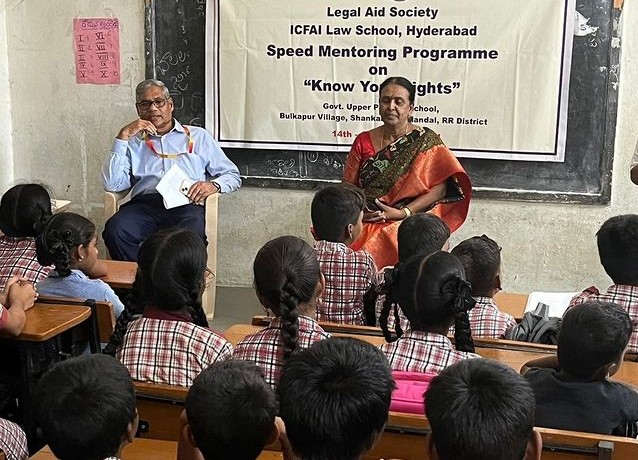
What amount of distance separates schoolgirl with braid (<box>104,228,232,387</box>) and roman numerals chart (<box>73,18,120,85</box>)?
3.13 meters

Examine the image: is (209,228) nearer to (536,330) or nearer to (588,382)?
(536,330)

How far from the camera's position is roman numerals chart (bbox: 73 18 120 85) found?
5.30 metres

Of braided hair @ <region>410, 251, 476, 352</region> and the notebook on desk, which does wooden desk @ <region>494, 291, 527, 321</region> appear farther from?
braided hair @ <region>410, 251, 476, 352</region>

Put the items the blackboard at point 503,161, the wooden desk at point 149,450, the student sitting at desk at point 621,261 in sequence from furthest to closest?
the blackboard at point 503,161, the student sitting at desk at point 621,261, the wooden desk at point 149,450

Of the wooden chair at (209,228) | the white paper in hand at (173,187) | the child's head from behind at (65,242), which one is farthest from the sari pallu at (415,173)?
the child's head from behind at (65,242)

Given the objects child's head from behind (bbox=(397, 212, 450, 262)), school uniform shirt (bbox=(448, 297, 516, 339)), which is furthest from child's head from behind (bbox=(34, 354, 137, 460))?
child's head from behind (bbox=(397, 212, 450, 262))

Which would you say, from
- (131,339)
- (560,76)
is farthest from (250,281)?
(131,339)

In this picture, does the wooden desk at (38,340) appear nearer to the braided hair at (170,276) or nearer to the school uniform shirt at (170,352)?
the braided hair at (170,276)

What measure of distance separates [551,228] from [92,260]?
8.75 ft

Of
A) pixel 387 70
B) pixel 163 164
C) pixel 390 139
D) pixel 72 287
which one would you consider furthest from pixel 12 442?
pixel 387 70

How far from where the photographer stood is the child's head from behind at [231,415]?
1.58 m

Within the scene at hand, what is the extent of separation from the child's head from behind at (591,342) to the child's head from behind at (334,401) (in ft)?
1.99

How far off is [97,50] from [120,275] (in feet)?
7.17

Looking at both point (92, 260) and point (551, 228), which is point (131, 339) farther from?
point (551, 228)
